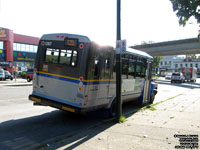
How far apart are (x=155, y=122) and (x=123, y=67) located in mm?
2506

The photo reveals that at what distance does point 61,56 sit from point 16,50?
1543 inches

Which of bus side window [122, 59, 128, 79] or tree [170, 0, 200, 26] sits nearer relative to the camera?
tree [170, 0, 200, 26]

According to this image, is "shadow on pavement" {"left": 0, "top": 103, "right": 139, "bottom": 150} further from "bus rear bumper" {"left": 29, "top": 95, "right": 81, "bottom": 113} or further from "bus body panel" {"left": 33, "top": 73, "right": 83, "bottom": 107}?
"bus body panel" {"left": 33, "top": 73, "right": 83, "bottom": 107}

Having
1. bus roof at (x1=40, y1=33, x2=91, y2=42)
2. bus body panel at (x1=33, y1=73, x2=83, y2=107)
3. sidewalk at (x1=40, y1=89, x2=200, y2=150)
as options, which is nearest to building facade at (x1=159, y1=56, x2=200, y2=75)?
sidewalk at (x1=40, y1=89, x2=200, y2=150)

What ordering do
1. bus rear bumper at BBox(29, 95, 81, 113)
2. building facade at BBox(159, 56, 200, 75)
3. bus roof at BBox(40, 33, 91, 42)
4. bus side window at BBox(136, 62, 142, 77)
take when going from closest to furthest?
1. bus rear bumper at BBox(29, 95, 81, 113)
2. bus roof at BBox(40, 33, 91, 42)
3. bus side window at BBox(136, 62, 142, 77)
4. building facade at BBox(159, 56, 200, 75)

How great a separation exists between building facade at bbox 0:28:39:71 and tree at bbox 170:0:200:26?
36411mm

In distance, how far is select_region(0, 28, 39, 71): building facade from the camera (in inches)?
1521

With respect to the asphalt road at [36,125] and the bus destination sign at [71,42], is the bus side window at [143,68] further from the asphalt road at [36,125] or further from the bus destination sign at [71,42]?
the bus destination sign at [71,42]

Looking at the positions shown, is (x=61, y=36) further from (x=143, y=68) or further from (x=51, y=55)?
(x=143, y=68)

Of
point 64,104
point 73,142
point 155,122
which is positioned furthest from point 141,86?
point 73,142

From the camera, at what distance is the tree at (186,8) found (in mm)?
4230

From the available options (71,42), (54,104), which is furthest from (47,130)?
(71,42)

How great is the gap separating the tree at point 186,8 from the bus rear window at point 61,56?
3309 mm

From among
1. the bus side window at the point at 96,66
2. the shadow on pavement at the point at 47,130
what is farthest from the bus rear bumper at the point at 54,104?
the bus side window at the point at 96,66
